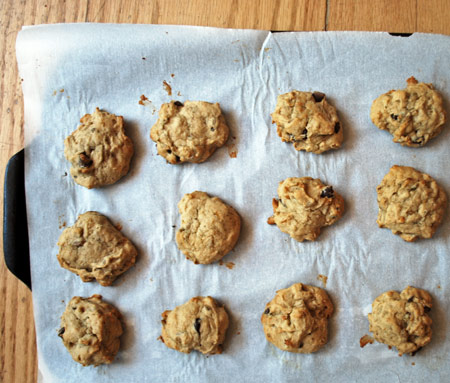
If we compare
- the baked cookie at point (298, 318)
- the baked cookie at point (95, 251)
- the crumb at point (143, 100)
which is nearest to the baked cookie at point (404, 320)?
the baked cookie at point (298, 318)

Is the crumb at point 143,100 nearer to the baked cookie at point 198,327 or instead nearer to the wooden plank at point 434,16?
the baked cookie at point 198,327

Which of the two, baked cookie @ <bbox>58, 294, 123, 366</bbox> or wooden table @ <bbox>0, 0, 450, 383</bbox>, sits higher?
wooden table @ <bbox>0, 0, 450, 383</bbox>

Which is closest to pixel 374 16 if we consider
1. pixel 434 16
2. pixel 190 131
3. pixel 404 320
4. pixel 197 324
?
pixel 434 16

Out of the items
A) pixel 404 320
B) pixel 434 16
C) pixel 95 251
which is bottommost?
pixel 404 320

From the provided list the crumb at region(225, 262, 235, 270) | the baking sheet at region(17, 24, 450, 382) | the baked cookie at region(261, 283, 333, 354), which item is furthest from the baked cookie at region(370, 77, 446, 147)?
the crumb at region(225, 262, 235, 270)

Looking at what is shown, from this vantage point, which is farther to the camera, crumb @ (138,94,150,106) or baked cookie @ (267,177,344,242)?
crumb @ (138,94,150,106)

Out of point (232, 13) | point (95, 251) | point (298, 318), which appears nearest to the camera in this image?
point (298, 318)

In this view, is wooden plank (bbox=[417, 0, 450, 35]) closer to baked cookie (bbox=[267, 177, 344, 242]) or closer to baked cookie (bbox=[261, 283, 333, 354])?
baked cookie (bbox=[267, 177, 344, 242])

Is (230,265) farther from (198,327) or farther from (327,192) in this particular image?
(327,192)
